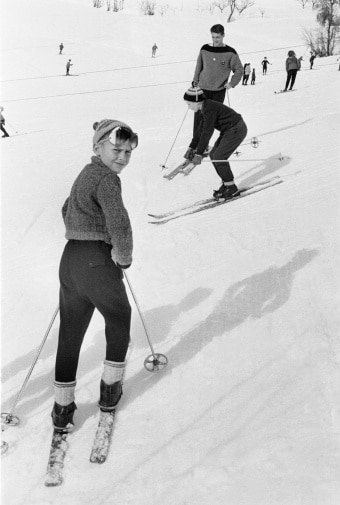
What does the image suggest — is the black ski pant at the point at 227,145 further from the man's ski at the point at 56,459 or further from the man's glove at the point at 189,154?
the man's ski at the point at 56,459

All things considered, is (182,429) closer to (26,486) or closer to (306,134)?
(26,486)

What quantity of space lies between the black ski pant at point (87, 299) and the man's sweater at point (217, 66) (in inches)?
213

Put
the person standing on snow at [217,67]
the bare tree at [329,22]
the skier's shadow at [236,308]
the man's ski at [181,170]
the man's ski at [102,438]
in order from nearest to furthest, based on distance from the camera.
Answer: the man's ski at [102,438] → the skier's shadow at [236,308] → the person standing on snow at [217,67] → the man's ski at [181,170] → the bare tree at [329,22]

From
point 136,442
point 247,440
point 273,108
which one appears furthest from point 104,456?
point 273,108

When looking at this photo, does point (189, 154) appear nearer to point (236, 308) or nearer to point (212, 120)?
point (212, 120)

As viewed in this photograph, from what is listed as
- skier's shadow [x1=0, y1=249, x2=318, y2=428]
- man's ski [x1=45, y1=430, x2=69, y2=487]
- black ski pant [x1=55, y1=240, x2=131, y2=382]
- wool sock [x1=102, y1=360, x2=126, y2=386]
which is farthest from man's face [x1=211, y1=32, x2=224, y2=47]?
man's ski [x1=45, y1=430, x2=69, y2=487]

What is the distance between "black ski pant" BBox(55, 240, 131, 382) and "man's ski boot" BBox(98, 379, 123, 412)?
204 mm

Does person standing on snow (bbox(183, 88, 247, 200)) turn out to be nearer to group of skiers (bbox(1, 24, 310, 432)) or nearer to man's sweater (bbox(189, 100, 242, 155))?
man's sweater (bbox(189, 100, 242, 155))

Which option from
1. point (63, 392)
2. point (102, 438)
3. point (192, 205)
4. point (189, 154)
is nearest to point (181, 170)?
point (189, 154)

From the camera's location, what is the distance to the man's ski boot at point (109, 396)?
2.90 m

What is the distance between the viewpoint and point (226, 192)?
6.35m

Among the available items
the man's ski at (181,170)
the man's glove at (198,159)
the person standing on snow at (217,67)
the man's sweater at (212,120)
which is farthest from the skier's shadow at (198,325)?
the person standing on snow at (217,67)

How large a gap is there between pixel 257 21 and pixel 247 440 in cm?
5244

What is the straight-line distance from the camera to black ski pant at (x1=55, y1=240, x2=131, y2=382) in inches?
101
